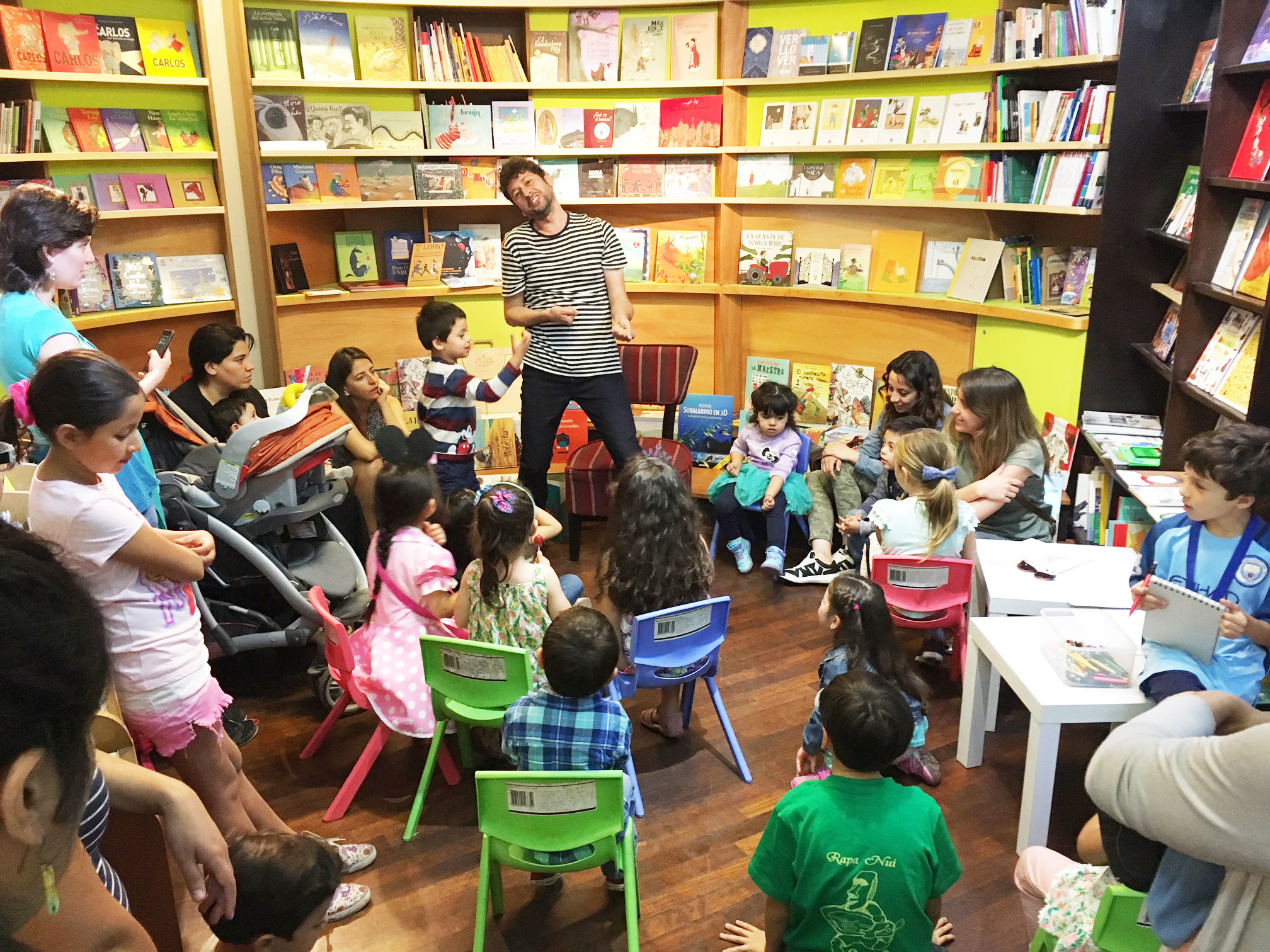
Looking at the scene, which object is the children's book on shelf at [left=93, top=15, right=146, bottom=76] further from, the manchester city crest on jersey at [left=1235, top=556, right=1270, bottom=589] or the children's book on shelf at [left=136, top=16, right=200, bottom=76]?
the manchester city crest on jersey at [left=1235, top=556, right=1270, bottom=589]

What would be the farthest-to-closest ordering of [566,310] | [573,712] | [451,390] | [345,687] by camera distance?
[566,310] < [451,390] < [345,687] < [573,712]

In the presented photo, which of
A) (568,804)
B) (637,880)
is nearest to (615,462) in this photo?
(637,880)

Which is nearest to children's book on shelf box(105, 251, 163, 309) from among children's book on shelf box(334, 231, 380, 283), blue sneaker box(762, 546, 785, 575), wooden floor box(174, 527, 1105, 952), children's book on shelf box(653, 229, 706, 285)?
children's book on shelf box(334, 231, 380, 283)

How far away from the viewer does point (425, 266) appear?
5.45 m

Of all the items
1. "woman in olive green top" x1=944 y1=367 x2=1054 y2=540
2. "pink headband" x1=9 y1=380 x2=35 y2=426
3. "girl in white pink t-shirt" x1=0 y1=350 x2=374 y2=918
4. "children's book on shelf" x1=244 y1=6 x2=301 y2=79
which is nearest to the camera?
"girl in white pink t-shirt" x1=0 y1=350 x2=374 y2=918

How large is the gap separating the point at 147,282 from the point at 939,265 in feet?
12.9

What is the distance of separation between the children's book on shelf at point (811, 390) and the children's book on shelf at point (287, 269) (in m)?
2.73

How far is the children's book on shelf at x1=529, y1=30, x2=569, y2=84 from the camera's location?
5.28 m

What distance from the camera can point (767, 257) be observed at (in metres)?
5.42

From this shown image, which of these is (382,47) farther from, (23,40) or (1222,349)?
(1222,349)

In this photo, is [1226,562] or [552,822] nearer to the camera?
[552,822]

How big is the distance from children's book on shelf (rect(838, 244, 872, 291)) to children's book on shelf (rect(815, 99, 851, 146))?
543 mm

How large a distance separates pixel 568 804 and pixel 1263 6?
3.35 m

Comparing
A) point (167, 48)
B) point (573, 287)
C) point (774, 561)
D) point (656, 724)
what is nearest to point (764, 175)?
point (573, 287)
